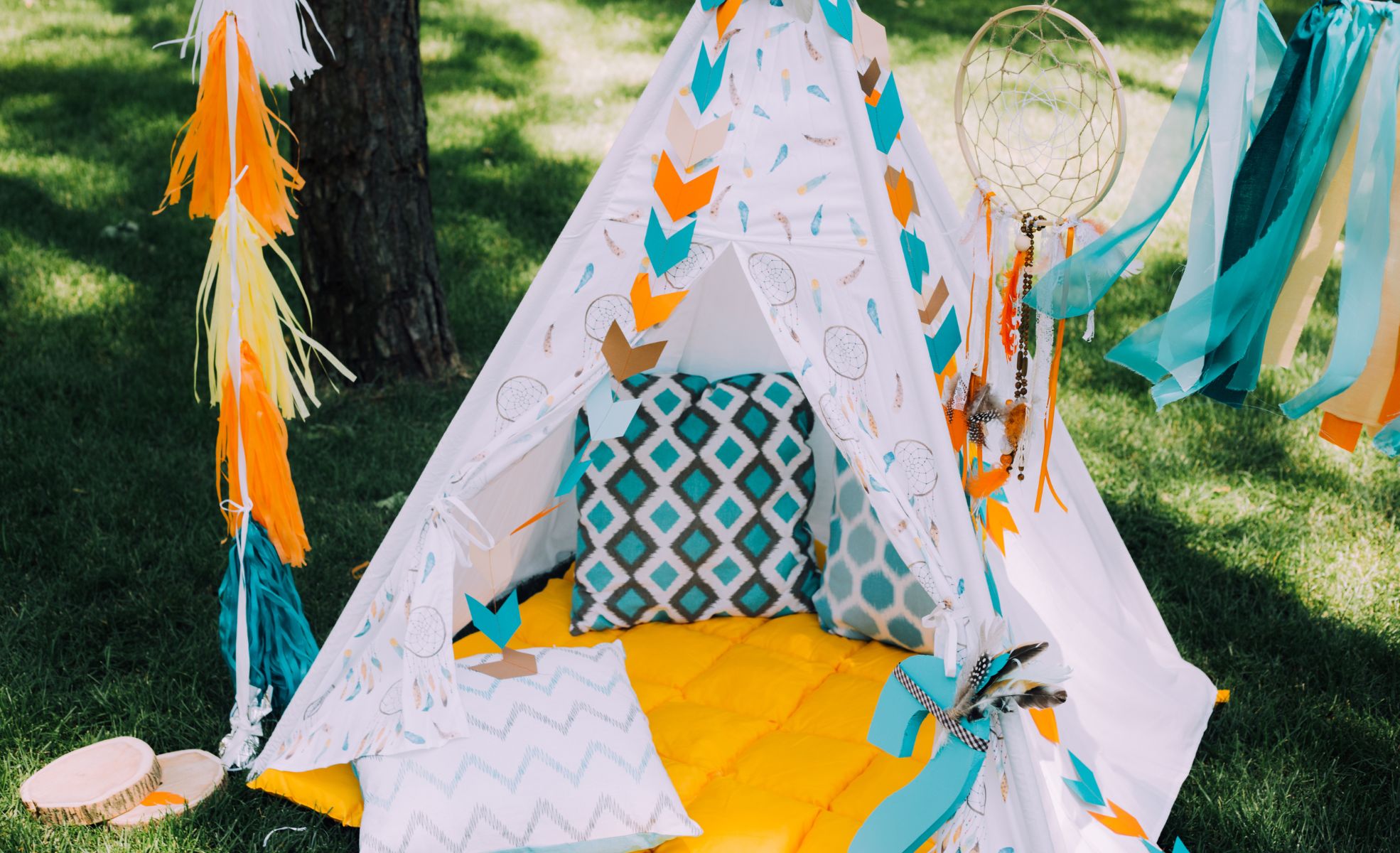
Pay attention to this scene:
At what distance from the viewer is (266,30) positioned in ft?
6.69

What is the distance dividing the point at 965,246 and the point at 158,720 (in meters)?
1.98

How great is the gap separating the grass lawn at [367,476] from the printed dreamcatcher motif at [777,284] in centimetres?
130

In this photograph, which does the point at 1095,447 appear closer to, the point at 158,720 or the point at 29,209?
the point at 158,720

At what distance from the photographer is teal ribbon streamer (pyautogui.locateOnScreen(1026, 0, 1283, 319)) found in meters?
1.86

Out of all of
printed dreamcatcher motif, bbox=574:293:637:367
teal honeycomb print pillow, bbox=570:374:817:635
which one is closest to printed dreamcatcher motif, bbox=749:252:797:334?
printed dreamcatcher motif, bbox=574:293:637:367

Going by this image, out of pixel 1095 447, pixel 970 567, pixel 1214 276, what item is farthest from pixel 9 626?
pixel 1095 447

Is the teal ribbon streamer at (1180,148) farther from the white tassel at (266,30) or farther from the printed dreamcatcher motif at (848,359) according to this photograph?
the white tassel at (266,30)

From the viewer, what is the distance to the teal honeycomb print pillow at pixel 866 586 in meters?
2.69

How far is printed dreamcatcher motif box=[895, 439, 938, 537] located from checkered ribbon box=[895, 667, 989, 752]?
0.25 m

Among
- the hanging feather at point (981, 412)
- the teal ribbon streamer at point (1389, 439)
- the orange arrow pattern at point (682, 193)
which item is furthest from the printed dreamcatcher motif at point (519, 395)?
the teal ribbon streamer at point (1389, 439)

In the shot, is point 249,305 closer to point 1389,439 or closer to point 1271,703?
point 1389,439

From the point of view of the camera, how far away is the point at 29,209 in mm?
5070

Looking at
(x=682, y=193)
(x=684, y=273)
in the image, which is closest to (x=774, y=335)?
(x=684, y=273)

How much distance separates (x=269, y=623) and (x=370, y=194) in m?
1.86
